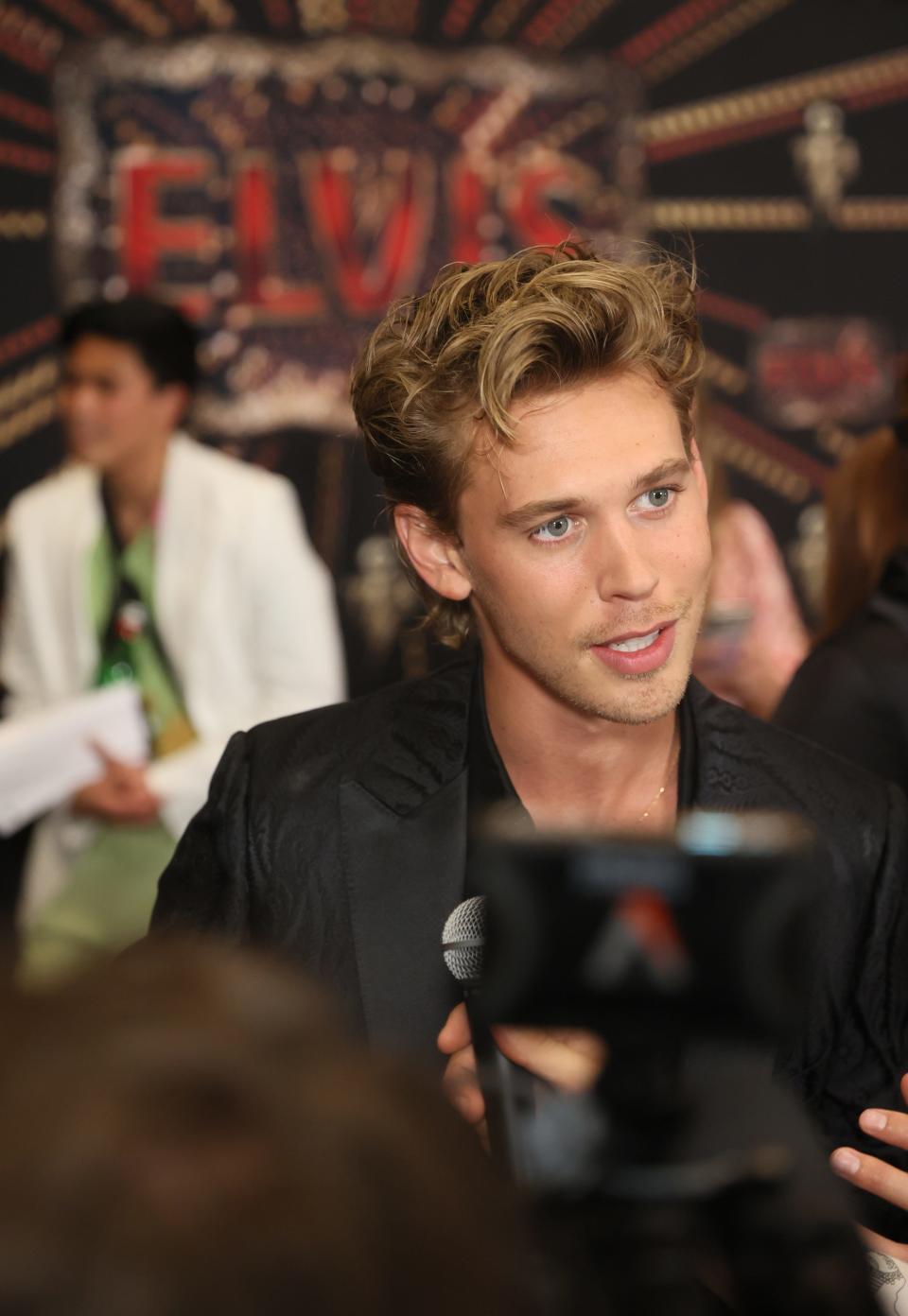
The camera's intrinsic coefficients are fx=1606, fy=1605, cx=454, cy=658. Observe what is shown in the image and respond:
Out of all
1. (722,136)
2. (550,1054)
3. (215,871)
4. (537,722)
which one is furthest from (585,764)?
(722,136)

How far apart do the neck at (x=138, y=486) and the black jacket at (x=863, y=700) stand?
2059mm

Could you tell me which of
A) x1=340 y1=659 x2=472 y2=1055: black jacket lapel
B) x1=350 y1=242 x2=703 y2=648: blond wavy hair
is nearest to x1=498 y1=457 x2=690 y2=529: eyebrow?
x1=350 y1=242 x2=703 y2=648: blond wavy hair

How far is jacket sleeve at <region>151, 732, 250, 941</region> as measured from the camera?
227 centimetres

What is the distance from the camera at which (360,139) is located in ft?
17.4

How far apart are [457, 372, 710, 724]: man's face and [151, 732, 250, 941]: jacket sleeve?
0.47 meters

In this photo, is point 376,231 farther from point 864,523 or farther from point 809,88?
point 864,523

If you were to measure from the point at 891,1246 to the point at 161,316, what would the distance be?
3228mm

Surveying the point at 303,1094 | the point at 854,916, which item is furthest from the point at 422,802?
the point at 303,1094

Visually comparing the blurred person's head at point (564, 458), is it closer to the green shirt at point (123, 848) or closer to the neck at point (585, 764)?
the neck at point (585, 764)

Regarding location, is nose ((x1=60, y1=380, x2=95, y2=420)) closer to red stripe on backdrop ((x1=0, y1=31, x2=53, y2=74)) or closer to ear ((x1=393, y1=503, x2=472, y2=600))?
red stripe on backdrop ((x1=0, y1=31, x2=53, y2=74))

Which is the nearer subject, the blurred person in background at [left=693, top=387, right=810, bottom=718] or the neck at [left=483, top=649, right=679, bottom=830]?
the neck at [left=483, top=649, right=679, bottom=830]

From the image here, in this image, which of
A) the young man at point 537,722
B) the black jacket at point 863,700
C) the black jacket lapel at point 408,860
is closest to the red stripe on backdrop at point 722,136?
the black jacket at point 863,700

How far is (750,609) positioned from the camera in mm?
3814

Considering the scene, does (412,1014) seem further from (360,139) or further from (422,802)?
(360,139)
